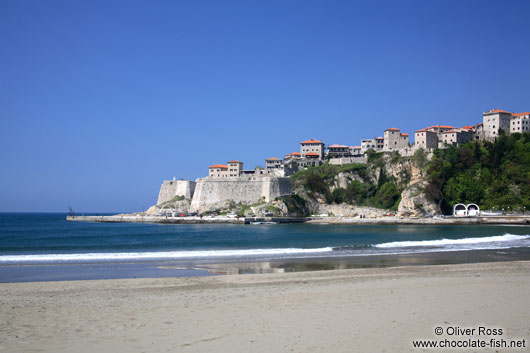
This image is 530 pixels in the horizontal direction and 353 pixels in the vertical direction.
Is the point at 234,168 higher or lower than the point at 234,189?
higher

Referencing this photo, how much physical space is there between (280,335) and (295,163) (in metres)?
67.8

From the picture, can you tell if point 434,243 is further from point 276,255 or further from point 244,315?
point 244,315

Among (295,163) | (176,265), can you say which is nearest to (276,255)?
(176,265)

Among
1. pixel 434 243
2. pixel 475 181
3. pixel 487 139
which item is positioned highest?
→ pixel 487 139

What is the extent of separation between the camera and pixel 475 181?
191 feet

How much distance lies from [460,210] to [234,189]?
31444mm

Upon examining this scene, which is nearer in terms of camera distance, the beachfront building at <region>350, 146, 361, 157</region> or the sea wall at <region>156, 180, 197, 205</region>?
the sea wall at <region>156, 180, 197, 205</region>

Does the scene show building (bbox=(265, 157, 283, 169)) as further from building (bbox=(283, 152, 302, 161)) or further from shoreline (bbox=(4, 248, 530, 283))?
shoreline (bbox=(4, 248, 530, 283))

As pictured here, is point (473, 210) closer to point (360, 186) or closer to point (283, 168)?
point (360, 186)

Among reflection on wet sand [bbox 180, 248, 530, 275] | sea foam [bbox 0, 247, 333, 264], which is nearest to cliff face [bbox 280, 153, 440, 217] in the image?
sea foam [bbox 0, 247, 333, 264]

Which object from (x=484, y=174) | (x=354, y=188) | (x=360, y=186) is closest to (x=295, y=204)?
(x=354, y=188)

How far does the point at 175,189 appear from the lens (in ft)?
246

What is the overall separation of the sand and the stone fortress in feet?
166

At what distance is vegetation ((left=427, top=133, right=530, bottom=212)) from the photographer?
55.3 metres
